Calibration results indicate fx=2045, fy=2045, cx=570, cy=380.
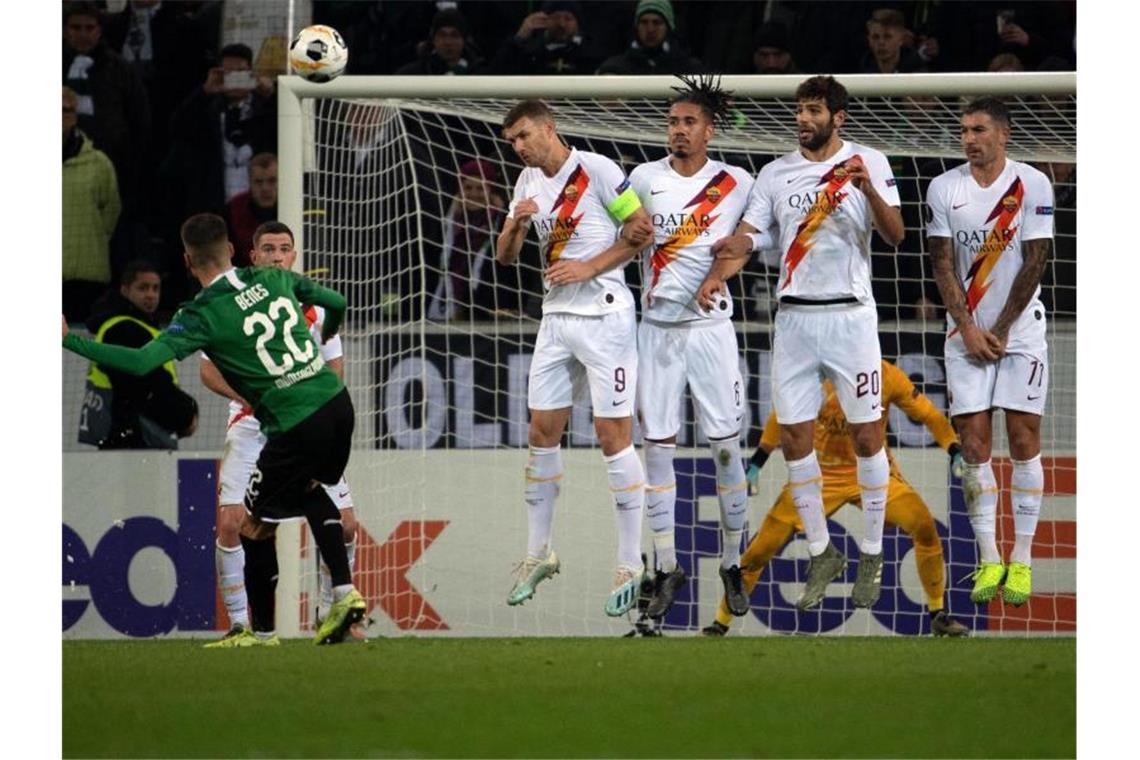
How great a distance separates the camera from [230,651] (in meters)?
8.23

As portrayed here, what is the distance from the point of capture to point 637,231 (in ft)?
29.4

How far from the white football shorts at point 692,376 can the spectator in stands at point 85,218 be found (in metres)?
3.82

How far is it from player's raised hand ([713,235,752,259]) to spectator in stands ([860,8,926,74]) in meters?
3.05

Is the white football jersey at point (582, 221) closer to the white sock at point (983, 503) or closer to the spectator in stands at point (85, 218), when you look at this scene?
the white sock at point (983, 503)

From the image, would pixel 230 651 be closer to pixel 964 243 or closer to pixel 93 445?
pixel 93 445

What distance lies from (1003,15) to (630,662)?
19.0 ft

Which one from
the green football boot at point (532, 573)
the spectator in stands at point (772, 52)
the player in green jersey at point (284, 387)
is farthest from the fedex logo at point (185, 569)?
the spectator in stands at point (772, 52)

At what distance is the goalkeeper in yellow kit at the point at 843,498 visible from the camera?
368 inches

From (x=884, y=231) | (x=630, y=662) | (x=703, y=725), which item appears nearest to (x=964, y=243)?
(x=884, y=231)

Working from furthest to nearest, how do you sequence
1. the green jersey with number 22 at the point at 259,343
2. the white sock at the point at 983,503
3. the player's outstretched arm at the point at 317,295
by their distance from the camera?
the white sock at the point at 983,503 → the player's outstretched arm at the point at 317,295 → the green jersey with number 22 at the point at 259,343

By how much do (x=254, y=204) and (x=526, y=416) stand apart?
2.08 m

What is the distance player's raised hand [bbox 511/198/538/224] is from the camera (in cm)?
879

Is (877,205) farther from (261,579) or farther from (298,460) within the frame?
(261,579)

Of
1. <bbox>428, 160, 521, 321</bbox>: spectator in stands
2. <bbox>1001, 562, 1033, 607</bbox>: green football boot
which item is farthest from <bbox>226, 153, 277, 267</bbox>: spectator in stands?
<bbox>1001, 562, 1033, 607</bbox>: green football boot
